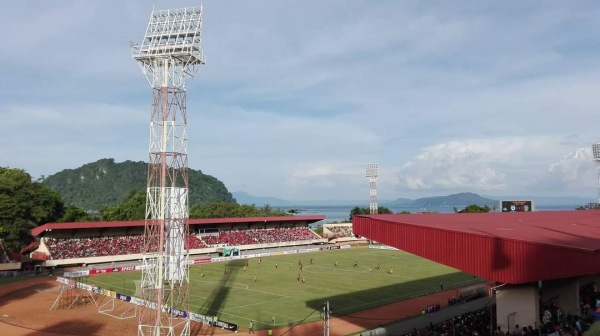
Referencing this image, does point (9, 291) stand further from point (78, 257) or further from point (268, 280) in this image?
point (268, 280)

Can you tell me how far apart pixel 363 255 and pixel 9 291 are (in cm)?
5225

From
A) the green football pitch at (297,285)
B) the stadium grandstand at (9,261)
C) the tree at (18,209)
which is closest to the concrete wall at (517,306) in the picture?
the green football pitch at (297,285)

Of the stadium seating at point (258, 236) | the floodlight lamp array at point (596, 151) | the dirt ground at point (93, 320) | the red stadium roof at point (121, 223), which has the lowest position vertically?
the dirt ground at point (93, 320)

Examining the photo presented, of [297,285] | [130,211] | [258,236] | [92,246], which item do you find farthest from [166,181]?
[130,211]

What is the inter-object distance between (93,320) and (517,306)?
1205 inches

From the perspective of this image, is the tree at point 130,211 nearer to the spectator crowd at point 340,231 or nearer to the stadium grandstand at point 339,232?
the stadium grandstand at point 339,232

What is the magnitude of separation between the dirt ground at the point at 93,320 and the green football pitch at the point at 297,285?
1.95 m

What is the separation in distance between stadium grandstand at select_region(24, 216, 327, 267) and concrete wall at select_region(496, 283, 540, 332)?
196ft

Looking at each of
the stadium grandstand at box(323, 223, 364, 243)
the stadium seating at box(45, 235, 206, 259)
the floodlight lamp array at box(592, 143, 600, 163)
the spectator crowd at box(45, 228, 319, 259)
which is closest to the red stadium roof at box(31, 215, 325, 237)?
the spectator crowd at box(45, 228, 319, 259)

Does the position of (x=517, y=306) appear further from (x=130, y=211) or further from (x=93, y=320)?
(x=130, y=211)

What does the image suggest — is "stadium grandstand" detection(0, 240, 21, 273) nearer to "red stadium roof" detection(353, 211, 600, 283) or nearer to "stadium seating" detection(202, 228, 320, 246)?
"stadium seating" detection(202, 228, 320, 246)

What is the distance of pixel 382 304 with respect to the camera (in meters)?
43.2

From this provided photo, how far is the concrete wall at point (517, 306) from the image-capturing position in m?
18.6

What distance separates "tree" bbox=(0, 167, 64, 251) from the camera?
217 ft
